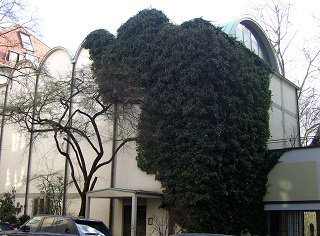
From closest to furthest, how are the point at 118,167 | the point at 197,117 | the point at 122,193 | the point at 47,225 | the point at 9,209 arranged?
the point at 47,225 < the point at 122,193 < the point at 197,117 < the point at 118,167 < the point at 9,209

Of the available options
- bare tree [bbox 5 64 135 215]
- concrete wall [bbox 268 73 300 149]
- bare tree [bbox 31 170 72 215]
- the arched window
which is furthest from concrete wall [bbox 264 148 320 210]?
bare tree [bbox 31 170 72 215]

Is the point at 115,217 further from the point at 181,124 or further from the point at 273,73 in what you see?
the point at 273,73

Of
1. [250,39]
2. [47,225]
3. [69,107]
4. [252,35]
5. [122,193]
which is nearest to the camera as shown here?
[47,225]

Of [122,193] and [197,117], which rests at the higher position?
[197,117]

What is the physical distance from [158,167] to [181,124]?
101 inches

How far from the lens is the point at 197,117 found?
21359mm

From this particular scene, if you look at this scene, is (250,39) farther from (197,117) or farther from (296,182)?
(296,182)

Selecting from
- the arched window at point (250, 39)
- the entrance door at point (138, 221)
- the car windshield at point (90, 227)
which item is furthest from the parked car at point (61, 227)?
the arched window at point (250, 39)

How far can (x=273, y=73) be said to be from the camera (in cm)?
2766

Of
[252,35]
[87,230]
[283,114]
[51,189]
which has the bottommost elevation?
[87,230]

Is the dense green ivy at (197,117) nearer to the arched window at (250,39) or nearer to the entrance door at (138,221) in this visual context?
the entrance door at (138,221)

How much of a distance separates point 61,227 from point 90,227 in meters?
0.86

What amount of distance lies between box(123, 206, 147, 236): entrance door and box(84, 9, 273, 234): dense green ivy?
2.09m

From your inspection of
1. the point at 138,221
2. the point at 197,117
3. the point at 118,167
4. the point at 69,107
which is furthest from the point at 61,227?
the point at 118,167
